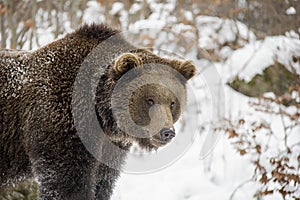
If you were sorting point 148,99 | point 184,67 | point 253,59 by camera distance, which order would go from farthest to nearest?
point 253,59 < point 184,67 < point 148,99

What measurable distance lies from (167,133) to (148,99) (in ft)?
1.32

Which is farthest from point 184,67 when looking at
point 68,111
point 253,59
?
point 253,59

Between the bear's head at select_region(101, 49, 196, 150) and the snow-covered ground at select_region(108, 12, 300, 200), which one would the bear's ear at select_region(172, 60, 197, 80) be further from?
the snow-covered ground at select_region(108, 12, 300, 200)

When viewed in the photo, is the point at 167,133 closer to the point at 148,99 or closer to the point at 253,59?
the point at 148,99

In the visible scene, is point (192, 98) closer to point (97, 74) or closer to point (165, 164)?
point (165, 164)

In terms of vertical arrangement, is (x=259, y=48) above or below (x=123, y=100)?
above

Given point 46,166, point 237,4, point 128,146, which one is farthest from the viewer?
point 237,4

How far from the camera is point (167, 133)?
3.96m

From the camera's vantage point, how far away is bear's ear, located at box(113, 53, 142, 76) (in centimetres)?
408

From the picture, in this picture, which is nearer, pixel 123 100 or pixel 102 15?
pixel 123 100

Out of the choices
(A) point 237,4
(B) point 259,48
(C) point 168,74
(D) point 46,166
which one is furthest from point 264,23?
(D) point 46,166

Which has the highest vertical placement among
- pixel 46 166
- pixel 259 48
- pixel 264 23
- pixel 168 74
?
pixel 264 23

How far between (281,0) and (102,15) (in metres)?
3.71

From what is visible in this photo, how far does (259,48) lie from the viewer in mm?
10156
